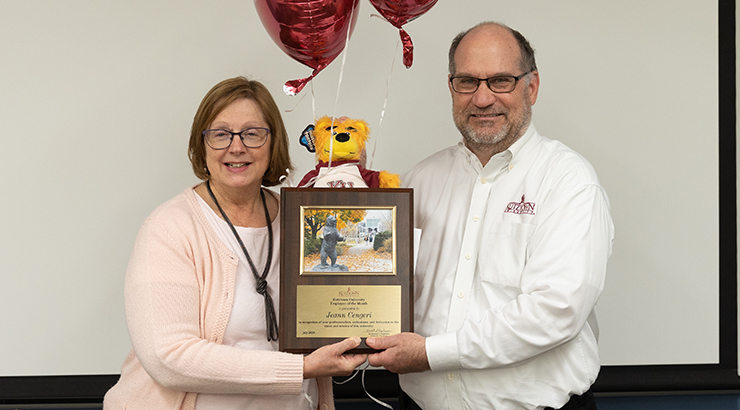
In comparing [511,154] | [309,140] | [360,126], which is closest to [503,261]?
[511,154]

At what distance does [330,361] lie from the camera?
1479 mm

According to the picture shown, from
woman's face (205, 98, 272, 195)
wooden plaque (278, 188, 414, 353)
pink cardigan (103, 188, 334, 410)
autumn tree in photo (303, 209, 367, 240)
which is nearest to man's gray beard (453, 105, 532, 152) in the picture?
wooden plaque (278, 188, 414, 353)

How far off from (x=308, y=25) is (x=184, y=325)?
0.86 meters

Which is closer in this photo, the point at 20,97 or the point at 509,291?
→ the point at 509,291

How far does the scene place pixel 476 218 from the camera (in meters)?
1.73

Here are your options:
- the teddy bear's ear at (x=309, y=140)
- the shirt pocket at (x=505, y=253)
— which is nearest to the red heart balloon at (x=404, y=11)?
the teddy bear's ear at (x=309, y=140)

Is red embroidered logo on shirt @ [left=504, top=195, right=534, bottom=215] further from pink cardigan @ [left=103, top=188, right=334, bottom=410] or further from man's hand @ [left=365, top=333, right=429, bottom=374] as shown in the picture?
pink cardigan @ [left=103, top=188, right=334, bottom=410]

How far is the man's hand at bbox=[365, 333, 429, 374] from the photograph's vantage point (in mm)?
1498

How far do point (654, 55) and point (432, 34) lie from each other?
0.99 metres

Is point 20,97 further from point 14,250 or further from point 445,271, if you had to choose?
point 445,271

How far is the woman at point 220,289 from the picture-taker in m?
1.45

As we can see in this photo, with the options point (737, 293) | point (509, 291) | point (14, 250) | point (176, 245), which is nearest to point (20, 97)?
point (14, 250)

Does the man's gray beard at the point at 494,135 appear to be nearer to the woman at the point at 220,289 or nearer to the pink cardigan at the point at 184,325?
the woman at the point at 220,289

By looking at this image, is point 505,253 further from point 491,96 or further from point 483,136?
point 491,96
